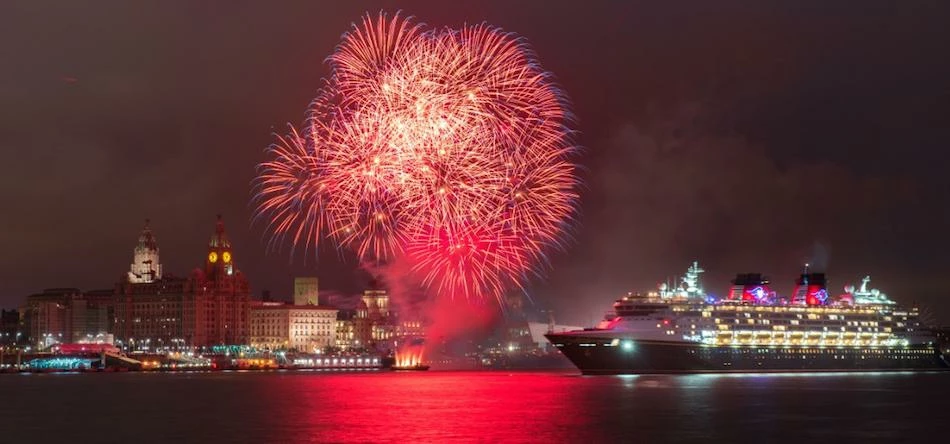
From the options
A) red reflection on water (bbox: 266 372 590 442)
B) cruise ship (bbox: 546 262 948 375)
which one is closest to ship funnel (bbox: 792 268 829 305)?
cruise ship (bbox: 546 262 948 375)

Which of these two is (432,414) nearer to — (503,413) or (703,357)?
(503,413)

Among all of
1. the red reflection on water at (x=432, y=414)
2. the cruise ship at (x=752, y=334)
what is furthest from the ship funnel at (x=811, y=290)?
the red reflection on water at (x=432, y=414)

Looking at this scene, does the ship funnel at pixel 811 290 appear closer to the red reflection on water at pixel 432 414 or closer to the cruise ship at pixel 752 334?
the cruise ship at pixel 752 334

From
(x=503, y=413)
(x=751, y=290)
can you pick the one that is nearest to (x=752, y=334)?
(x=751, y=290)

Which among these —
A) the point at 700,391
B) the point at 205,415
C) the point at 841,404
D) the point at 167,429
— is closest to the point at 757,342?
the point at 700,391

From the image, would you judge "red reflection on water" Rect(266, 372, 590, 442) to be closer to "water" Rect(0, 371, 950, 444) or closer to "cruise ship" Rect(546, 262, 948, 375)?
"water" Rect(0, 371, 950, 444)
